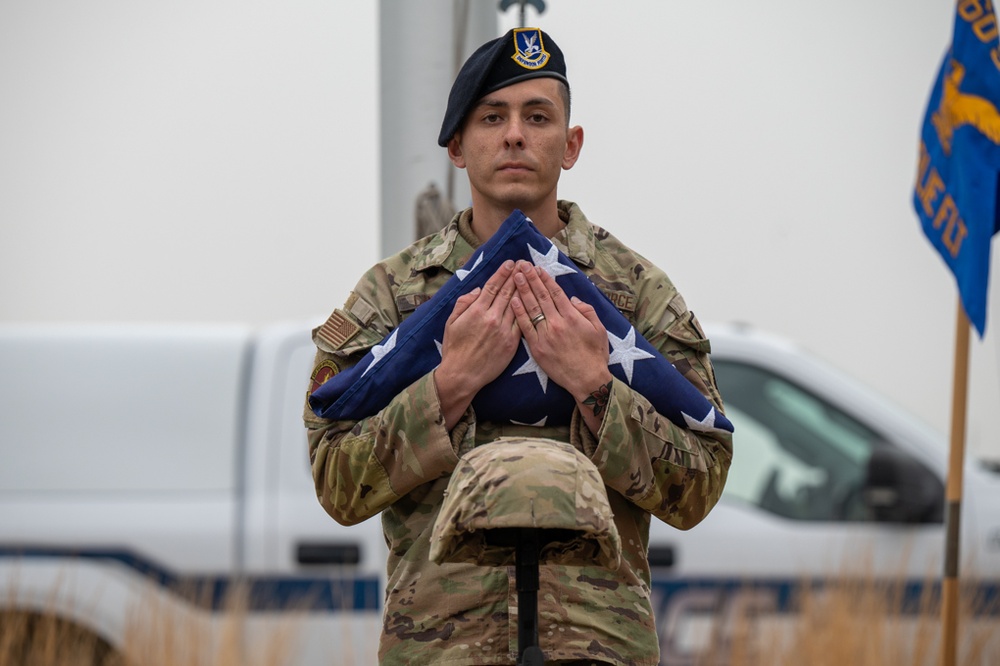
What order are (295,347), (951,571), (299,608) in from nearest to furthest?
(951,571)
(299,608)
(295,347)

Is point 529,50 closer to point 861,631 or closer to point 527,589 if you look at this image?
point 527,589

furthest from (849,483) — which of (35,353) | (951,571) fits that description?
(35,353)

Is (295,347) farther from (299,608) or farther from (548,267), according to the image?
(548,267)

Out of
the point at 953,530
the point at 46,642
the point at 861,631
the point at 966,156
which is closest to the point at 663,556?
the point at 861,631

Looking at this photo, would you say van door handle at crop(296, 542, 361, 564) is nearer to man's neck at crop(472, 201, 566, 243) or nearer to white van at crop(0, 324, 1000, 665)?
white van at crop(0, 324, 1000, 665)

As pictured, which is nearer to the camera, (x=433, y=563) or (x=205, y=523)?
(x=433, y=563)

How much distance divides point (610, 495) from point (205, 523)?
300cm

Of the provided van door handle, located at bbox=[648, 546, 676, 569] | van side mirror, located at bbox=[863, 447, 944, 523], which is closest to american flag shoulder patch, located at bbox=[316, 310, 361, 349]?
van door handle, located at bbox=[648, 546, 676, 569]

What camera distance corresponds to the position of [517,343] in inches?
79.5

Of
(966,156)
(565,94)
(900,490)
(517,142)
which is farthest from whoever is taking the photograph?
(900,490)

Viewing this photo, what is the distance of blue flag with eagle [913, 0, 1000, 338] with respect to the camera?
412 centimetres

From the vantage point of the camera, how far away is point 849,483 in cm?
495

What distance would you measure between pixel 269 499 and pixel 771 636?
1828 millimetres

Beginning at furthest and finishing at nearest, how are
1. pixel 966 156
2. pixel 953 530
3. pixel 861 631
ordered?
pixel 861 631 < pixel 966 156 < pixel 953 530
